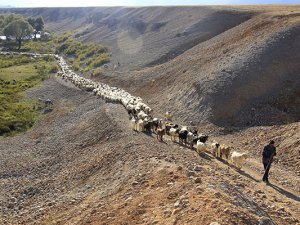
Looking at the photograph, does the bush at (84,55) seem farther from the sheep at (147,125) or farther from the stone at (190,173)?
the stone at (190,173)

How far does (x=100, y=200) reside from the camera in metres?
14.2

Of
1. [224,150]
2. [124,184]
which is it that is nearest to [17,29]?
[224,150]

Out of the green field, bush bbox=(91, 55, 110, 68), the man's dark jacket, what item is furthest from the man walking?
bush bbox=(91, 55, 110, 68)

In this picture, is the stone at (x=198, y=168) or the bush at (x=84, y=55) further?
the bush at (x=84, y=55)

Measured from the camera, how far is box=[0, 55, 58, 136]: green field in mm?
33219

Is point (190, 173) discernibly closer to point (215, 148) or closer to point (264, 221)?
point (264, 221)

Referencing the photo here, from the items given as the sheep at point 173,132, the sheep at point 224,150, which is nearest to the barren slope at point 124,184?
the sheep at point 224,150

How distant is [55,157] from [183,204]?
13.8 meters

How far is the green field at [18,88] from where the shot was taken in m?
33.2

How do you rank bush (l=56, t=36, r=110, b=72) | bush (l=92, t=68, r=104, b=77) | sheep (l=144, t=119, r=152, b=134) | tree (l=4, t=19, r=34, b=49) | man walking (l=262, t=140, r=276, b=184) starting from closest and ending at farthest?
man walking (l=262, t=140, r=276, b=184)
sheep (l=144, t=119, r=152, b=134)
bush (l=92, t=68, r=104, b=77)
bush (l=56, t=36, r=110, b=72)
tree (l=4, t=19, r=34, b=49)

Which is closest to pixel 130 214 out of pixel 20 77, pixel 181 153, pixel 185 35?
pixel 181 153

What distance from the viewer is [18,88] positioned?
157 ft

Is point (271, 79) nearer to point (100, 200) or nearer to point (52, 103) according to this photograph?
point (100, 200)

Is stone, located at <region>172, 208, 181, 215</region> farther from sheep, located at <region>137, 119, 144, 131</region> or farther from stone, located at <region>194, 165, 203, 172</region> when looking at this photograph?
sheep, located at <region>137, 119, 144, 131</region>
